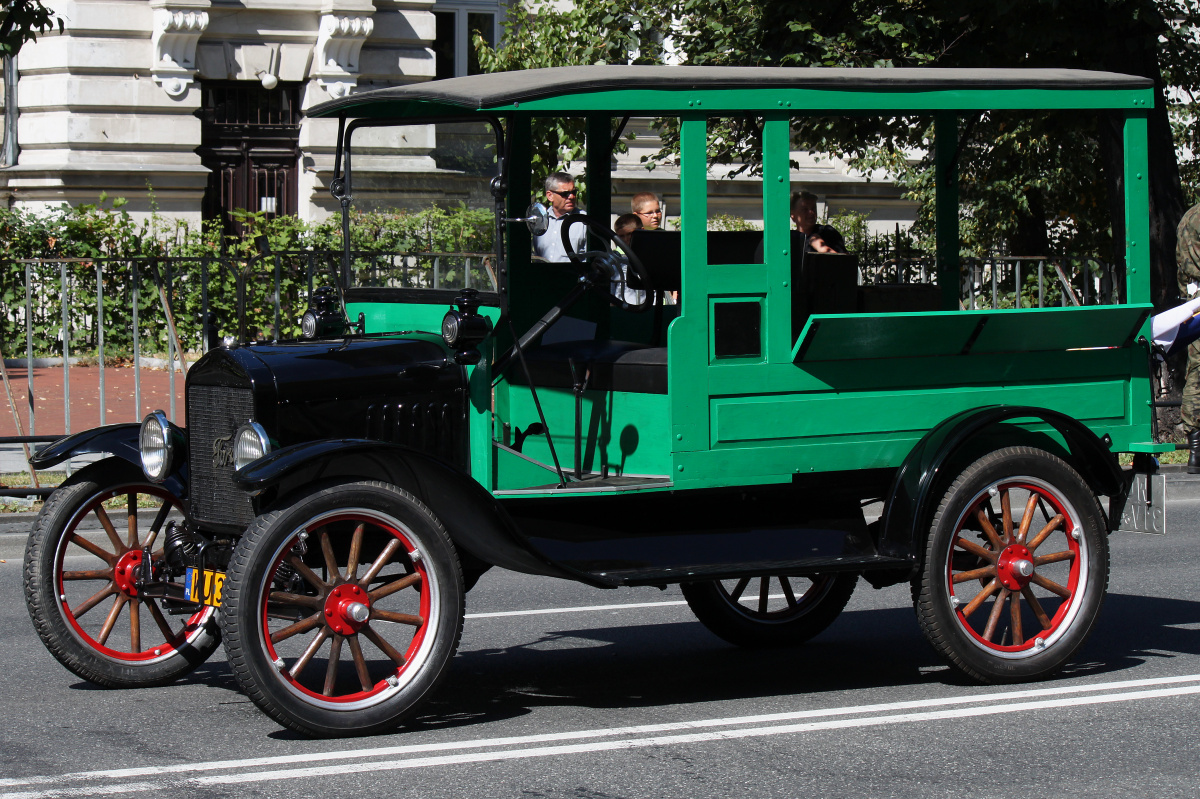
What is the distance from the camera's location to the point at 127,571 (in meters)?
6.28

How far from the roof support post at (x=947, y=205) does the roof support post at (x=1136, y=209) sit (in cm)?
98

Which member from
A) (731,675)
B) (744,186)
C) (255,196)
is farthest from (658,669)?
(255,196)

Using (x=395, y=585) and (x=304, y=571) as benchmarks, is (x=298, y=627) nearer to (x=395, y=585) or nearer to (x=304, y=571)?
(x=304, y=571)

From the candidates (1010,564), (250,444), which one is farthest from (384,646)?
(1010,564)

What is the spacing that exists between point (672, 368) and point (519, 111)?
105cm

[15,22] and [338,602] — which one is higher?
[15,22]

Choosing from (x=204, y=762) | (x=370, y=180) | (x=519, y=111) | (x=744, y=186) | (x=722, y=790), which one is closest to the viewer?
(x=722, y=790)

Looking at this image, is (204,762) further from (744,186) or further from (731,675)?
(744,186)

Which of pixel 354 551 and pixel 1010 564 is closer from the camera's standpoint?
pixel 354 551

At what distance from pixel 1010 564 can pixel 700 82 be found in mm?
2137

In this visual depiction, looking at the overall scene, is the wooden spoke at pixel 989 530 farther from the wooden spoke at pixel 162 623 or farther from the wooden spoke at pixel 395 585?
the wooden spoke at pixel 162 623

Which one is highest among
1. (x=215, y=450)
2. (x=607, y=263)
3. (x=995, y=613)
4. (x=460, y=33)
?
(x=460, y=33)

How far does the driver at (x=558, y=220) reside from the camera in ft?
20.9

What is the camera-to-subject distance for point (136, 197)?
19.7 metres
